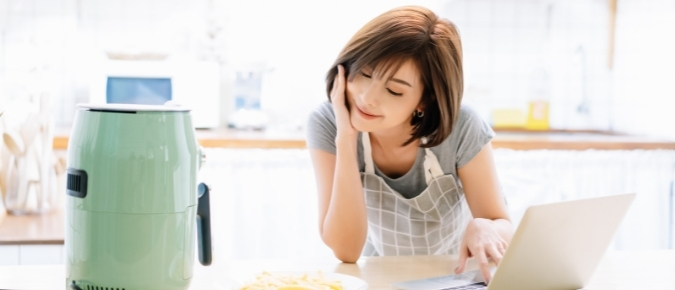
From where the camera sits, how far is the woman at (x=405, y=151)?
1.36m

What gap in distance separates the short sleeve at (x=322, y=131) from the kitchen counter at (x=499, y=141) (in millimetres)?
1178

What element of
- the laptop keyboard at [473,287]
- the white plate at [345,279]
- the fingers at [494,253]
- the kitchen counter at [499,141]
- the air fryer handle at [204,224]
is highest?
the air fryer handle at [204,224]

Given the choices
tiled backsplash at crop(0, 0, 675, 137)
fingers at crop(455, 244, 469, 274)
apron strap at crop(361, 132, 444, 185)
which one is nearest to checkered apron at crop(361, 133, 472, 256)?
apron strap at crop(361, 132, 444, 185)

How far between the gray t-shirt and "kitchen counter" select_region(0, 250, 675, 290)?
245mm

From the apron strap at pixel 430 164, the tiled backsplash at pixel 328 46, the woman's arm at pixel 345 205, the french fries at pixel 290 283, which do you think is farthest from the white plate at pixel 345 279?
the tiled backsplash at pixel 328 46

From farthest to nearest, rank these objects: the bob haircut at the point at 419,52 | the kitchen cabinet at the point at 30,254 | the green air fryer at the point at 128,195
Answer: the kitchen cabinet at the point at 30,254, the bob haircut at the point at 419,52, the green air fryer at the point at 128,195

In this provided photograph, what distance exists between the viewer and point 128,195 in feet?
2.86

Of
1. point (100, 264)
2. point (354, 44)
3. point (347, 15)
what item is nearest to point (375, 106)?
point (354, 44)

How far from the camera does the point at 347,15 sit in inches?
130

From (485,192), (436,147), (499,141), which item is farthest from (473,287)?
(499,141)

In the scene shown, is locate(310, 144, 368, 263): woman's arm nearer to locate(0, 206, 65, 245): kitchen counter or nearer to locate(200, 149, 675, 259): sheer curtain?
locate(0, 206, 65, 245): kitchen counter

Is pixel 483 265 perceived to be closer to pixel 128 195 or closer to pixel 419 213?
pixel 419 213

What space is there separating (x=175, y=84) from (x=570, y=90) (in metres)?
1.84

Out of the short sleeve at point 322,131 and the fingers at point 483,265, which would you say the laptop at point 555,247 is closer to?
the fingers at point 483,265
